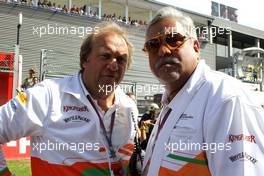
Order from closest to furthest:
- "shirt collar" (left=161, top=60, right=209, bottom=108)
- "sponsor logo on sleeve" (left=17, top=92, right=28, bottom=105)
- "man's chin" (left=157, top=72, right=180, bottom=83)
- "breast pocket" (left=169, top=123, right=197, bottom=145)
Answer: "breast pocket" (left=169, top=123, right=197, bottom=145) → "shirt collar" (left=161, top=60, right=209, bottom=108) → "man's chin" (left=157, top=72, right=180, bottom=83) → "sponsor logo on sleeve" (left=17, top=92, right=28, bottom=105)

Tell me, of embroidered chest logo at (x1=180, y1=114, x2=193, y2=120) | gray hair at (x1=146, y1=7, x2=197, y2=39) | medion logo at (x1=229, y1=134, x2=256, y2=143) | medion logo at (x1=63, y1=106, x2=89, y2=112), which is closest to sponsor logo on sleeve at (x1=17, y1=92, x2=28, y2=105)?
medion logo at (x1=63, y1=106, x2=89, y2=112)

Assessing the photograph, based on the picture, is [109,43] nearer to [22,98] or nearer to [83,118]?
[83,118]

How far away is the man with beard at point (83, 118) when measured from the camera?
7.82ft

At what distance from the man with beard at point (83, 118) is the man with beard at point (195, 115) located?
1.25 ft

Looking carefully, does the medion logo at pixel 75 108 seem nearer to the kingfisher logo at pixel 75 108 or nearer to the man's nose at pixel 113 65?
the kingfisher logo at pixel 75 108

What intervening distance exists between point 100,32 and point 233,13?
3766cm

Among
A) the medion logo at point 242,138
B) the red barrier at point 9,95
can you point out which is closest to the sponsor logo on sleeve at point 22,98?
the medion logo at point 242,138

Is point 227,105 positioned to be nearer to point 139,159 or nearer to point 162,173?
point 162,173

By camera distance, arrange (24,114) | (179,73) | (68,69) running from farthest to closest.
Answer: (68,69)
(24,114)
(179,73)

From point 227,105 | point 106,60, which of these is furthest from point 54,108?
point 227,105

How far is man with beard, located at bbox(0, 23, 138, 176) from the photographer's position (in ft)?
7.82

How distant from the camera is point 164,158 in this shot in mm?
1913

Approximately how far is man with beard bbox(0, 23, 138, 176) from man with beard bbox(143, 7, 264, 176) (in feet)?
1.25

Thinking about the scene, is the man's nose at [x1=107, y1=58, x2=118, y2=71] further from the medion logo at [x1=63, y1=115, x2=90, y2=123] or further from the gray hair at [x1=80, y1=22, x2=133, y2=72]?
the medion logo at [x1=63, y1=115, x2=90, y2=123]
